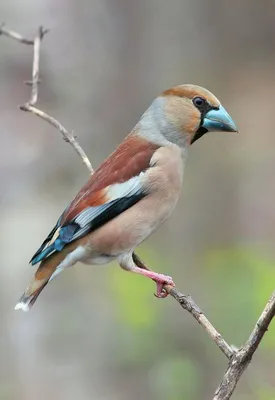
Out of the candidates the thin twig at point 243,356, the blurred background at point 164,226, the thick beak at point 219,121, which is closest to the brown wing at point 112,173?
the thick beak at point 219,121

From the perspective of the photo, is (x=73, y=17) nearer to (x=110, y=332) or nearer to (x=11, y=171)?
(x=11, y=171)

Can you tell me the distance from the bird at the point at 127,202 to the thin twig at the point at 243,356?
0.59m

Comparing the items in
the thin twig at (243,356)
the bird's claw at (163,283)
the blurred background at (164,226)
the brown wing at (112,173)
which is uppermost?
the brown wing at (112,173)

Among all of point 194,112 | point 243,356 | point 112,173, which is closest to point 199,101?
point 194,112

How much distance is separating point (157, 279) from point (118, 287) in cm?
115

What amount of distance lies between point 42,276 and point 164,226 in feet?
7.06

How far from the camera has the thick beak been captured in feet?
6.08

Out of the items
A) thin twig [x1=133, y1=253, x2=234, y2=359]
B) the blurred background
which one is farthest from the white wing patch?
the blurred background

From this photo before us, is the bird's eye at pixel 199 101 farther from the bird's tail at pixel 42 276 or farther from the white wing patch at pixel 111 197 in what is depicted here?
the bird's tail at pixel 42 276

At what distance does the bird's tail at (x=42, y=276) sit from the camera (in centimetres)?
174

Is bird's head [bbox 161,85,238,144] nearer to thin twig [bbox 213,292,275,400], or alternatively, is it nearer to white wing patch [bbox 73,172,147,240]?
white wing patch [bbox 73,172,147,240]

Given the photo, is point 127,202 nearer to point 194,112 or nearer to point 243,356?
point 194,112

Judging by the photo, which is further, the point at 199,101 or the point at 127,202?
the point at 199,101

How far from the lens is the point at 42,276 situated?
5.72ft
